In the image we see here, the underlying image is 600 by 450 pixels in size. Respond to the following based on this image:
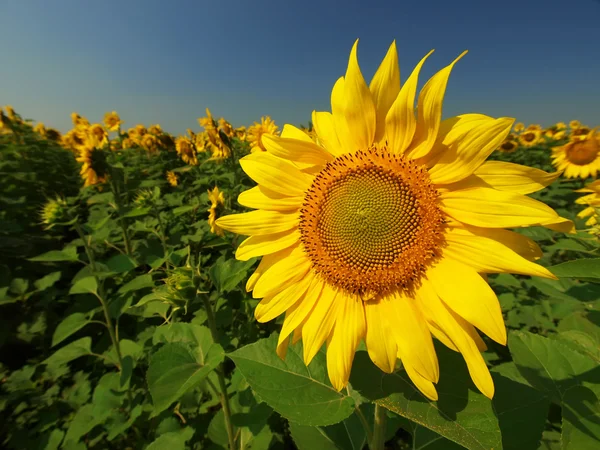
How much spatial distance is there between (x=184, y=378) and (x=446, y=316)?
4.02ft

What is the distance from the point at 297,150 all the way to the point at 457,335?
0.85 meters

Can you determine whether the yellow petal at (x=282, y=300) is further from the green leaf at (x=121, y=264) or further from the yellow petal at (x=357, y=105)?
the green leaf at (x=121, y=264)

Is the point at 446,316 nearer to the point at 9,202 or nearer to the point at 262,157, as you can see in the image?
the point at 262,157

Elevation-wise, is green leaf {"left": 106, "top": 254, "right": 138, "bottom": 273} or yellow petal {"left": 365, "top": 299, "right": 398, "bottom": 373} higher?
yellow petal {"left": 365, "top": 299, "right": 398, "bottom": 373}

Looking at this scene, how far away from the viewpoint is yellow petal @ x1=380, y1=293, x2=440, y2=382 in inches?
39.8

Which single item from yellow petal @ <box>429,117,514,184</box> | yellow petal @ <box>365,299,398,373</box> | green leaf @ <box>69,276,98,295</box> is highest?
yellow petal @ <box>429,117,514,184</box>

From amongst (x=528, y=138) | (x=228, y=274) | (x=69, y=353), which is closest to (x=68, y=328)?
(x=69, y=353)

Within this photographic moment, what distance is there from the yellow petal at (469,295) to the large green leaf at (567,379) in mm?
473

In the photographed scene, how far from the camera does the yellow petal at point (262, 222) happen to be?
1405 mm

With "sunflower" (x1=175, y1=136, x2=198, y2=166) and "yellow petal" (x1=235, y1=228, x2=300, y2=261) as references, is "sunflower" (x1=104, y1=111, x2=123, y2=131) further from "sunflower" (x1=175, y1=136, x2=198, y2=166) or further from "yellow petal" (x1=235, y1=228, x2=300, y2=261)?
"yellow petal" (x1=235, y1=228, x2=300, y2=261)

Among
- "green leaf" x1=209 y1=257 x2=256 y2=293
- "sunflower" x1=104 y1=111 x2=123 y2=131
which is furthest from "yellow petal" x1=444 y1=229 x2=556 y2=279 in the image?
"sunflower" x1=104 y1=111 x2=123 y2=131

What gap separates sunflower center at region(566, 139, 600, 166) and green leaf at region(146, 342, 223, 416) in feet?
24.7

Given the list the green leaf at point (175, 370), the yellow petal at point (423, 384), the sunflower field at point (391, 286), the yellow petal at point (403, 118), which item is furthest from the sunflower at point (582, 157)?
the green leaf at point (175, 370)

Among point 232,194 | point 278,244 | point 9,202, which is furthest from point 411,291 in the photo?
point 9,202
